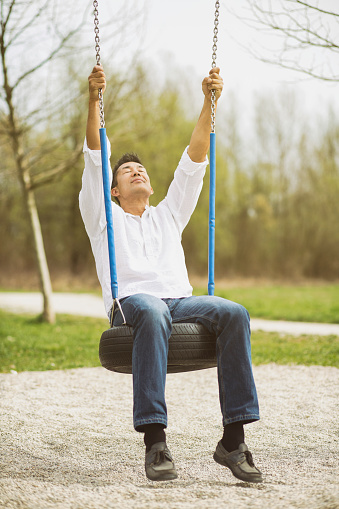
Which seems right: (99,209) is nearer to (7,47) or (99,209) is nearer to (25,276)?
(7,47)

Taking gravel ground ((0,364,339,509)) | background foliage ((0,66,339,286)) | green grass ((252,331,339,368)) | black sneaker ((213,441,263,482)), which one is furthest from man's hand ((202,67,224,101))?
A: background foliage ((0,66,339,286))

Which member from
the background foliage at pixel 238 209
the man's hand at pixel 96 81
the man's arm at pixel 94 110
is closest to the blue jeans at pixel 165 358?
the man's arm at pixel 94 110

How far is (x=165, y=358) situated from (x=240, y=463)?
0.57 meters

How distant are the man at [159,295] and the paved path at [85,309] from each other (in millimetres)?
5652

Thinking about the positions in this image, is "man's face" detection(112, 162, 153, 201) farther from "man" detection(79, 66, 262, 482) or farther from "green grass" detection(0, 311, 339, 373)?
"green grass" detection(0, 311, 339, 373)

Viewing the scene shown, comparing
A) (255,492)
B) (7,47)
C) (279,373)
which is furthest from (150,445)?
(7,47)

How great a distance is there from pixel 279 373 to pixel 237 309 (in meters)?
2.96

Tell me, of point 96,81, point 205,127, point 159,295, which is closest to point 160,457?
point 159,295

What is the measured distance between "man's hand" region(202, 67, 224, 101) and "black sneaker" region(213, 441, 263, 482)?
1956mm

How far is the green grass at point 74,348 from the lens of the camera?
614 cm

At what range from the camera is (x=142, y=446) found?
3.26 meters

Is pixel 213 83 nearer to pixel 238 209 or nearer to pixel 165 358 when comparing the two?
pixel 165 358

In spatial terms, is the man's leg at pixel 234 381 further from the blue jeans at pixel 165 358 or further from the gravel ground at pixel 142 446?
the gravel ground at pixel 142 446

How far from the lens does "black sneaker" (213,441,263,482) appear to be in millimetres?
2461
